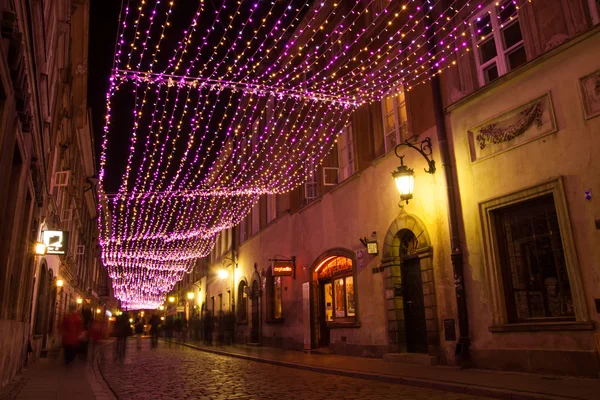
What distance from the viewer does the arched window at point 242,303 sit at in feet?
86.0

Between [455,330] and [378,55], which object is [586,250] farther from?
[378,55]

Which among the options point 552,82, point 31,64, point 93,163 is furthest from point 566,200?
point 93,163

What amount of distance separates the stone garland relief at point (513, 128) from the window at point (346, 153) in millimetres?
5660

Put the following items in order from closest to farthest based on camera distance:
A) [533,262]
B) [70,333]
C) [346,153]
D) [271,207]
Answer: [533,262]
[70,333]
[346,153]
[271,207]

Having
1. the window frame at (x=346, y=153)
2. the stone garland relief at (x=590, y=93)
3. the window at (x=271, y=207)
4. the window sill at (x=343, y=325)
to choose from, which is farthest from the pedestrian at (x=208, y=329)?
the stone garland relief at (x=590, y=93)

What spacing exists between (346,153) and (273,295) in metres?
8.84

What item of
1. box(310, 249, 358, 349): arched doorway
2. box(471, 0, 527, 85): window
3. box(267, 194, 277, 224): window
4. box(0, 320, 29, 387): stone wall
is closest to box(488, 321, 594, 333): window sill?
box(471, 0, 527, 85): window

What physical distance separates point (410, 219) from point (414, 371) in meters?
3.83

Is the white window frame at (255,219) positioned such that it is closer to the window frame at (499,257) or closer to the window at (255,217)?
the window at (255,217)

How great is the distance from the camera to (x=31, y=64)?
8.04m

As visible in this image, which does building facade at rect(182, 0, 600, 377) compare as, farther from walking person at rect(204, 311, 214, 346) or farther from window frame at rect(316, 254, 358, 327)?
walking person at rect(204, 311, 214, 346)

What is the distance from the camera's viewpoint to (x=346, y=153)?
16344mm

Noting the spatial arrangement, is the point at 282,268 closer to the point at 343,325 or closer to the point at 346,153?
the point at 343,325

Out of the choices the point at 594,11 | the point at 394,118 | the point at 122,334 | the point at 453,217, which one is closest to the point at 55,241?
the point at 122,334
